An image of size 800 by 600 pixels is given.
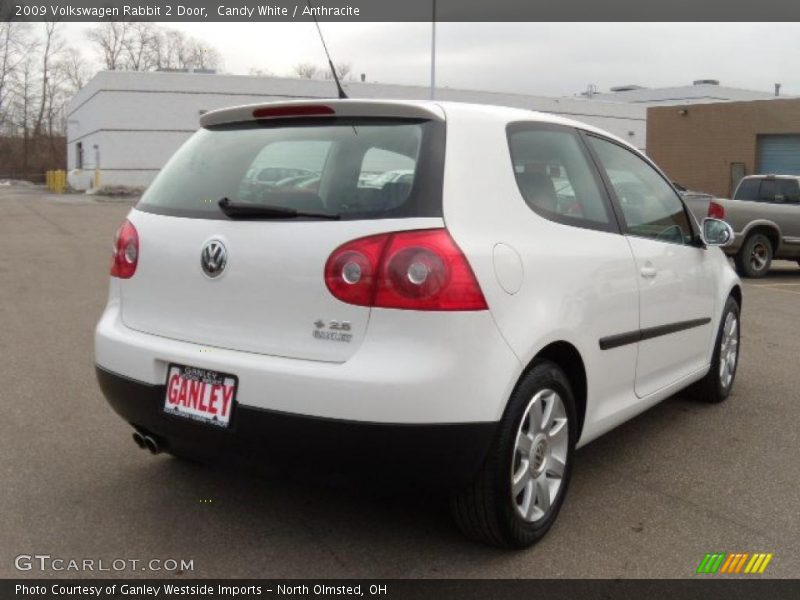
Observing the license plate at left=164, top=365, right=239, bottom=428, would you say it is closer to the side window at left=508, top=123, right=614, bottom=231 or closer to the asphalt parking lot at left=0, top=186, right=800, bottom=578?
the asphalt parking lot at left=0, top=186, right=800, bottom=578

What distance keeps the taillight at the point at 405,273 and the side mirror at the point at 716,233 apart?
8.39ft

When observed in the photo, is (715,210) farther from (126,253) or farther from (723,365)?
(126,253)

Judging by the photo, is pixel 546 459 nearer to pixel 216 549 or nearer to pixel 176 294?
pixel 216 549

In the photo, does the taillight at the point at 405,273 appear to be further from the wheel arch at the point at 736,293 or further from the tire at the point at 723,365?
the wheel arch at the point at 736,293

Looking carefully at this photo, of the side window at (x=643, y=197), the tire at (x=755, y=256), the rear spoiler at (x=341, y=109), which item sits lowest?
the tire at (x=755, y=256)

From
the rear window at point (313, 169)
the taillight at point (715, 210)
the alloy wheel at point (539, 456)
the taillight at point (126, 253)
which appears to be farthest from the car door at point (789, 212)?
the taillight at point (126, 253)

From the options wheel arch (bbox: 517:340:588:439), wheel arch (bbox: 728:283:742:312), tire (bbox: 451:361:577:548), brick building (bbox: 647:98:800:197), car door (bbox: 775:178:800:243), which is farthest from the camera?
brick building (bbox: 647:98:800:197)

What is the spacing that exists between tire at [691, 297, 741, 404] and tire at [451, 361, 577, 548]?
82.7 inches

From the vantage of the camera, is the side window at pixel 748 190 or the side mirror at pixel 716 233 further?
the side window at pixel 748 190

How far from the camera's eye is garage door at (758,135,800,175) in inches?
1161

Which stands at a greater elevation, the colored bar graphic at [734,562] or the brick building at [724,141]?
the brick building at [724,141]

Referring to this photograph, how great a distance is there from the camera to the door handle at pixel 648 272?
12.7ft

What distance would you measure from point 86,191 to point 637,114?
3544 cm

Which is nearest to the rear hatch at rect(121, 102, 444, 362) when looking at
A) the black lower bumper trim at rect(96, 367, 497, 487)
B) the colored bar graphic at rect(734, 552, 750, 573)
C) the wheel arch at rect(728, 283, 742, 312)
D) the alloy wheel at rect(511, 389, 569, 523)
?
the black lower bumper trim at rect(96, 367, 497, 487)
